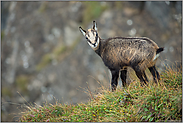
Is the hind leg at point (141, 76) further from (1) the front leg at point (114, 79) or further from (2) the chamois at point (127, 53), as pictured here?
(1) the front leg at point (114, 79)

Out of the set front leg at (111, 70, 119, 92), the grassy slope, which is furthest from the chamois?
the grassy slope

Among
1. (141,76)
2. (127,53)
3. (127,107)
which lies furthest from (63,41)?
(127,107)

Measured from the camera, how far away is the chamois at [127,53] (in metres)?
4.84

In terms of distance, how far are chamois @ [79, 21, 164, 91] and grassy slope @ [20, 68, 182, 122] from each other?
1.40 feet

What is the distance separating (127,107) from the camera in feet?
15.5

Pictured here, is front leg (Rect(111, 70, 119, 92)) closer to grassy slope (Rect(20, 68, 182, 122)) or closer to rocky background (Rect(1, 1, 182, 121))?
grassy slope (Rect(20, 68, 182, 122))

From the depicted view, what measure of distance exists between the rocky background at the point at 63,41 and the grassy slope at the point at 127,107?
14.6 ft

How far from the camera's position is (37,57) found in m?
12.2

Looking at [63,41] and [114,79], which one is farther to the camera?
[63,41]

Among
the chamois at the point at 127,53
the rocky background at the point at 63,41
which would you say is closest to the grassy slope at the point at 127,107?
the chamois at the point at 127,53

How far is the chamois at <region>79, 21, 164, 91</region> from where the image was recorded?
15.9 feet

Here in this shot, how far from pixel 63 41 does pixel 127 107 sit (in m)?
8.38

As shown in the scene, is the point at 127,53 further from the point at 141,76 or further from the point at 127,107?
the point at 127,107

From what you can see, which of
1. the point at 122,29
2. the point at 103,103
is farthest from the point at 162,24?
the point at 103,103
